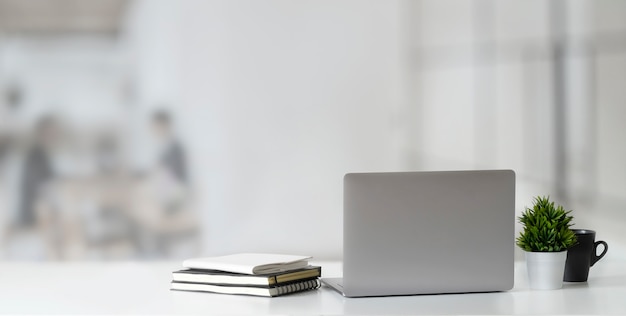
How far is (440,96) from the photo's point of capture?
Result: 10.1 feet

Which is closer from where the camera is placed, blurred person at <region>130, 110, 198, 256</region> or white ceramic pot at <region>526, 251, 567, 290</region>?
white ceramic pot at <region>526, 251, 567, 290</region>

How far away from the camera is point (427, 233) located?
134 centimetres

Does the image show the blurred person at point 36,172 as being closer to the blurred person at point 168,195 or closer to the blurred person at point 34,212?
the blurred person at point 34,212

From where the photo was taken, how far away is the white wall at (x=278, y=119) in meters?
3.05

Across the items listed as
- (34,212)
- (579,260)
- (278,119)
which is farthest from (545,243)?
(34,212)

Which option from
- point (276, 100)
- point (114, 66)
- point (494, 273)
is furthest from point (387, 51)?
point (494, 273)

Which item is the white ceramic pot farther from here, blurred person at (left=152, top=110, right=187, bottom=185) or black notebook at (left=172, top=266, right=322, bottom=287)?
blurred person at (left=152, top=110, right=187, bottom=185)

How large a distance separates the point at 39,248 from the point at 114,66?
2.76ft

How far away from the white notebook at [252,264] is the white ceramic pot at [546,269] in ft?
1.47

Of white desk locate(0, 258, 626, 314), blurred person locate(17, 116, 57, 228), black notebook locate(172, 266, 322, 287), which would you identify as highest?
blurred person locate(17, 116, 57, 228)

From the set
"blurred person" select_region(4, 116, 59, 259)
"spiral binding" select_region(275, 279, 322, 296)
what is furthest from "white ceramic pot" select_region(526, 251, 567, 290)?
"blurred person" select_region(4, 116, 59, 259)

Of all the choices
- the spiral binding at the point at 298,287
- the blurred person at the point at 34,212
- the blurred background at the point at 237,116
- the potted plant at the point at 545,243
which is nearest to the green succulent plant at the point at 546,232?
the potted plant at the point at 545,243

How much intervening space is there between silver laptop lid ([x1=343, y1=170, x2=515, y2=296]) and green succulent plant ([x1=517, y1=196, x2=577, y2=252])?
75mm

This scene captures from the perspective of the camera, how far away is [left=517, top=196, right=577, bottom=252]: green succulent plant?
143cm
